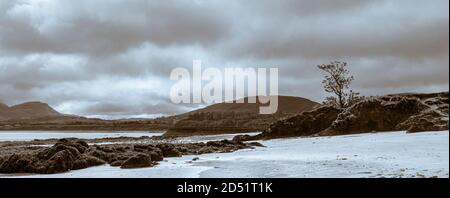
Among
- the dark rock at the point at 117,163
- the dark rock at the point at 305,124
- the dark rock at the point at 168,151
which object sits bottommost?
the dark rock at the point at 117,163

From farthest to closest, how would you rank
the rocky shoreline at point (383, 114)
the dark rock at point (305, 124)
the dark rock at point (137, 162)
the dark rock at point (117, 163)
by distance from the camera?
the dark rock at point (305, 124) → the rocky shoreline at point (383, 114) → the dark rock at point (117, 163) → the dark rock at point (137, 162)

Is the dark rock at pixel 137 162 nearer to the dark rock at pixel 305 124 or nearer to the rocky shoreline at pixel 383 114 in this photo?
the rocky shoreline at pixel 383 114

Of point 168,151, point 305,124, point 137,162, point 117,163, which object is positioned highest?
point 305,124

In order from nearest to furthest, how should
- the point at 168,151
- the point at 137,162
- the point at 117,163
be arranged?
the point at 137,162 → the point at 117,163 → the point at 168,151

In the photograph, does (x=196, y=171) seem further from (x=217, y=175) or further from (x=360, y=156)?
(x=360, y=156)

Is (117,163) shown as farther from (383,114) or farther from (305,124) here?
(305,124)

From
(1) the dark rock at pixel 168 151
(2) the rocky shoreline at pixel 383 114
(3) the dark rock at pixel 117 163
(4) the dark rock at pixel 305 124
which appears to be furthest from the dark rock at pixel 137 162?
(4) the dark rock at pixel 305 124

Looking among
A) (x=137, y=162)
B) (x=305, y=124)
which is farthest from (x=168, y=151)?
(x=305, y=124)

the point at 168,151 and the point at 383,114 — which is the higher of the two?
the point at 383,114

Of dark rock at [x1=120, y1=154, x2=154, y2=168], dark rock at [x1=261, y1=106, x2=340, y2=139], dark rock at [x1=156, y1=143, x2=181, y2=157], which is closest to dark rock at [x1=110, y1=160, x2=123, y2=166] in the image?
dark rock at [x1=120, y1=154, x2=154, y2=168]
